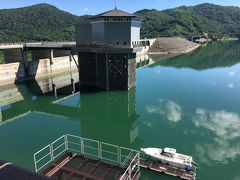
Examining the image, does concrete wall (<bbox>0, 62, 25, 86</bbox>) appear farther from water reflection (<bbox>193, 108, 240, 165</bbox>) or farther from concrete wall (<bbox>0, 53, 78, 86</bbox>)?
water reflection (<bbox>193, 108, 240, 165</bbox>)

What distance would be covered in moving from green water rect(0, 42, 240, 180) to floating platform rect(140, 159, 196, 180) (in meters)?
0.44

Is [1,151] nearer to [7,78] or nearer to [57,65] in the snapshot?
[7,78]

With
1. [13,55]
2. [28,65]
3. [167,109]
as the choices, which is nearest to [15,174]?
[167,109]

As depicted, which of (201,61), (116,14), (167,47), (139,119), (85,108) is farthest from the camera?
(167,47)

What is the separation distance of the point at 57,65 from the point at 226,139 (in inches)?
2129

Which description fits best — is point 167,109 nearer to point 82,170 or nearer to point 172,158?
point 172,158

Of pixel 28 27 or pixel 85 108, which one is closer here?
pixel 85 108

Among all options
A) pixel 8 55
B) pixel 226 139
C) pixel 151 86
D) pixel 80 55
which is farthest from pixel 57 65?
pixel 226 139

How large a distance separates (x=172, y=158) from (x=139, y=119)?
44.8ft

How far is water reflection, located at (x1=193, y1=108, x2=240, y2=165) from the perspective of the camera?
2316 cm

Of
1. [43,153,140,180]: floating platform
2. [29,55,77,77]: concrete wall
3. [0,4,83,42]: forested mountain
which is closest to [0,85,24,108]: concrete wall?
[29,55,77,77]: concrete wall

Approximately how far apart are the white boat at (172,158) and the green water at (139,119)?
4.11 feet

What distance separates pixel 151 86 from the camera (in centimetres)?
5428

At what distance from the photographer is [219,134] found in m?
28.0
